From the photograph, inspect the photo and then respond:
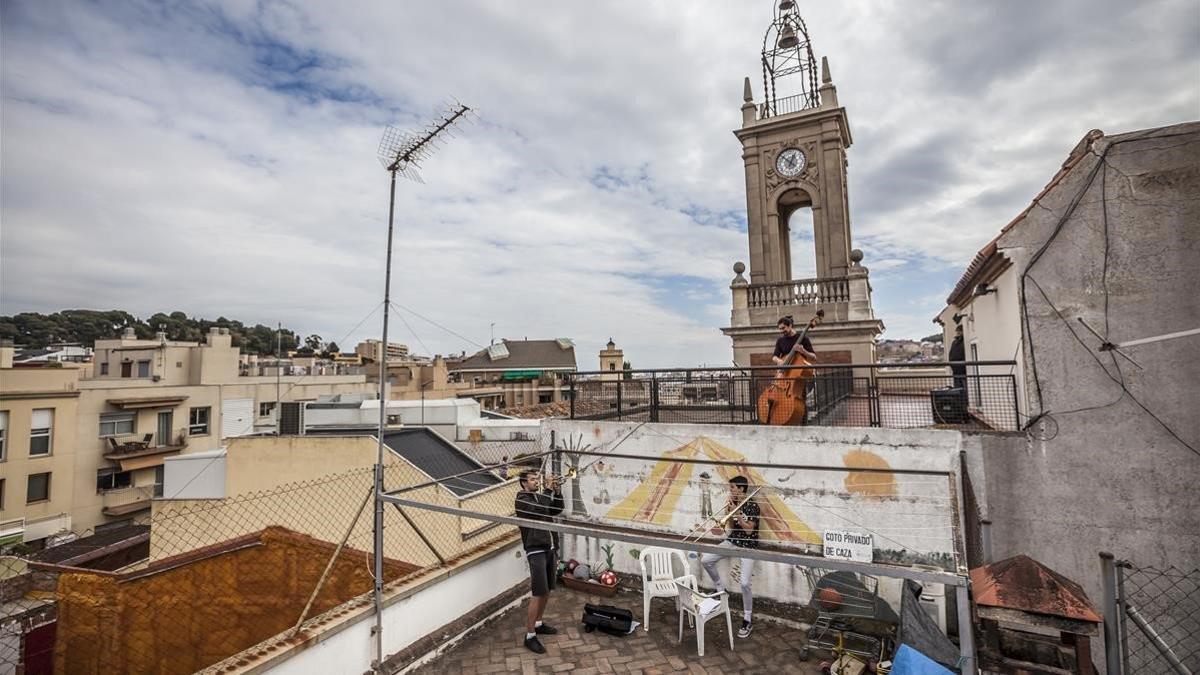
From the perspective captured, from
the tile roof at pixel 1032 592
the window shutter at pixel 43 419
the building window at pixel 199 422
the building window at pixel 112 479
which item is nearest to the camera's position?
the tile roof at pixel 1032 592

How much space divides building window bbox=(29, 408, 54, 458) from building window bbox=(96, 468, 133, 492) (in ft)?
9.33

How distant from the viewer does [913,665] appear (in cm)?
361

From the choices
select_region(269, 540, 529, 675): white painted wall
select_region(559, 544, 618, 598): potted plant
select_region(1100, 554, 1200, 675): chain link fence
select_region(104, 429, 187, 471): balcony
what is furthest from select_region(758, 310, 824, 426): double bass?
select_region(104, 429, 187, 471): balcony

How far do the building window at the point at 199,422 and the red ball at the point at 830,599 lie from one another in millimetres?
36073

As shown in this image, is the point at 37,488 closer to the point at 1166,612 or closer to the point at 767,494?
the point at 767,494

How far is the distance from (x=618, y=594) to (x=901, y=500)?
3.87 meters

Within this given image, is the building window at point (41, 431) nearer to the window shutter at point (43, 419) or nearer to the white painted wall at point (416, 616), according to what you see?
the window shutter at point (43, 419)

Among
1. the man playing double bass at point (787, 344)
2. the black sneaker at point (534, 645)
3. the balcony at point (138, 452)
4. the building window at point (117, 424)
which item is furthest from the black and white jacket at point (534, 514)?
the building window at point (117, 424)

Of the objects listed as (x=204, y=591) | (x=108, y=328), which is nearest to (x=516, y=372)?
(x=204, y=591)

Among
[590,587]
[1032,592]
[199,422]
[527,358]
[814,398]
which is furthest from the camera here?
[527,358]

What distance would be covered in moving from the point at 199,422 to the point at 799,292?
35.1m

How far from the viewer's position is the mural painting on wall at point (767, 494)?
20.8ft

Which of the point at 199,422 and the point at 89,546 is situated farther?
the point at 199,422

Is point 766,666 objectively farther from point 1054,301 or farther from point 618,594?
point 1054,301
